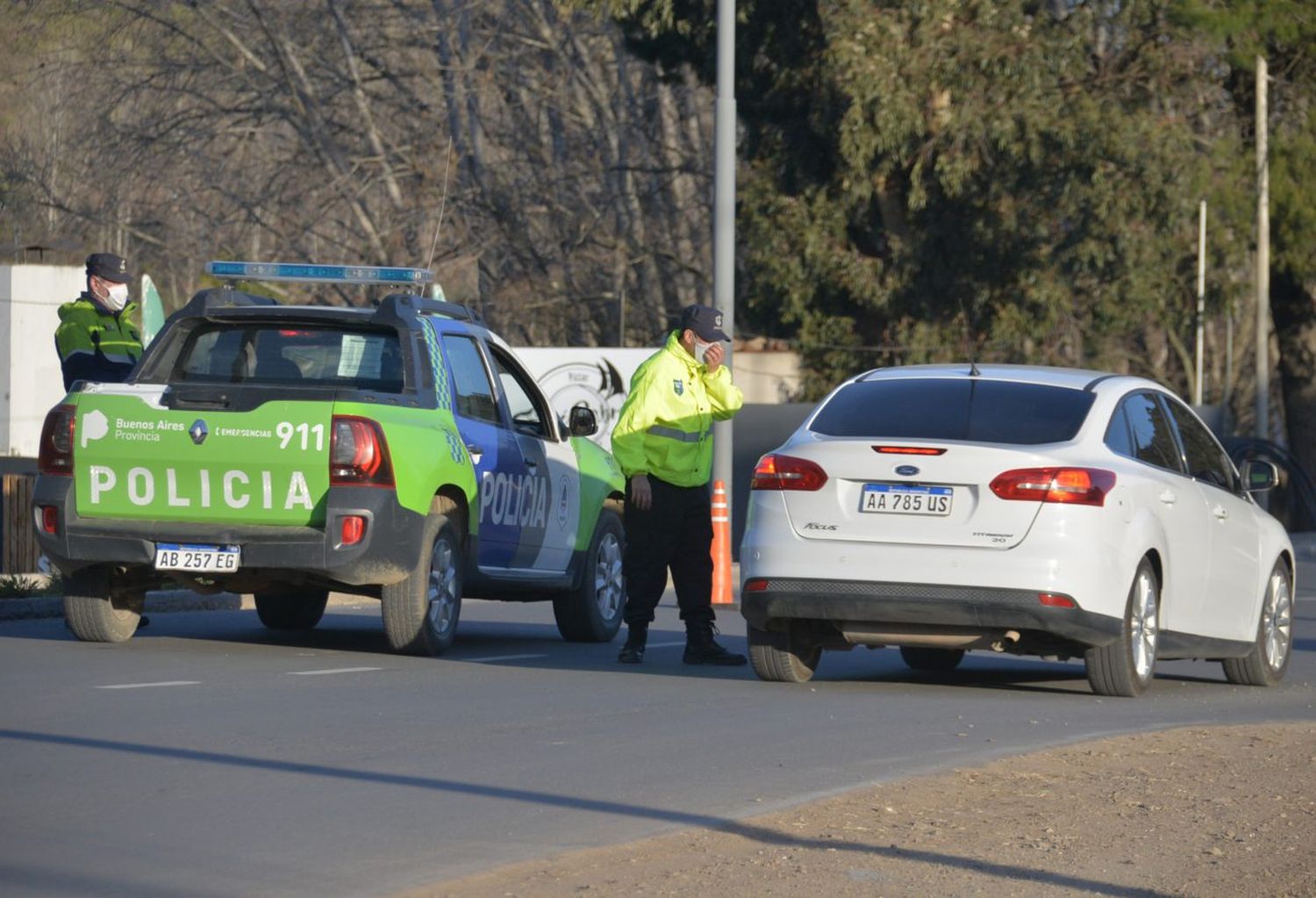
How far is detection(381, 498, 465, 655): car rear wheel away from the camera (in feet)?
37.3

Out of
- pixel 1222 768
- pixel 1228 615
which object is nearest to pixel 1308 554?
pixel 1228 615

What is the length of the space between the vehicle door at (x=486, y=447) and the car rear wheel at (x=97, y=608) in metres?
1.93

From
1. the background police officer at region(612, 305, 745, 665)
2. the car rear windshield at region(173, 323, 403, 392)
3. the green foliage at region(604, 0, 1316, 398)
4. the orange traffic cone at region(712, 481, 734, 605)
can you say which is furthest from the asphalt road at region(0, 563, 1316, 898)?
the green foliage at region(604, 0, 1316, 398)

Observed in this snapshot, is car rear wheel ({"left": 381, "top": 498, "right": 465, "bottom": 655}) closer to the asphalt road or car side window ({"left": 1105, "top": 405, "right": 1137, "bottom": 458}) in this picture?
the asphalt road

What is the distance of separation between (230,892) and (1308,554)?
23.3 metres

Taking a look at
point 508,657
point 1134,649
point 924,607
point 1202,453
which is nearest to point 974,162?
point 1202,453

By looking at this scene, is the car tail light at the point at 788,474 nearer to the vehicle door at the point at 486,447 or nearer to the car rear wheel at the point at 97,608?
the vehicle door at the point at 486,447

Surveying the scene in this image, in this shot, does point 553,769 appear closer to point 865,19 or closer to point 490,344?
point 490,344

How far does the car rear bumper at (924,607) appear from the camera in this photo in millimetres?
9875

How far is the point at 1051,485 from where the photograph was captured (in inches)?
389

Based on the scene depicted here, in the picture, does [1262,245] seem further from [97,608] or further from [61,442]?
[61,442]

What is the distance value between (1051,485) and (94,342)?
6.62 metres

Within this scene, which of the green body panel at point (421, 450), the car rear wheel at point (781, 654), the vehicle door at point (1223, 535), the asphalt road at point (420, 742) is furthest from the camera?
the vehicle door at point (1223, 535)

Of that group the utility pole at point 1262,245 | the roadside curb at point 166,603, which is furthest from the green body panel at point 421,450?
the utility pole at point 1262,245
